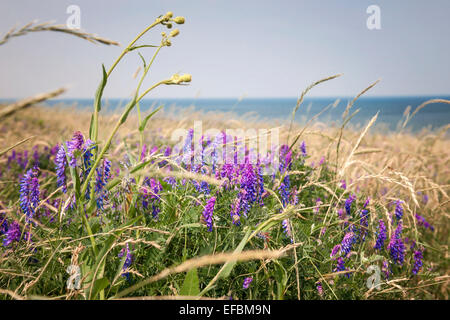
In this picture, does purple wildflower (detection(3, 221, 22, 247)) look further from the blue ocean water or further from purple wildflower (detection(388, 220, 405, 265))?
purple wildflower (detection(388, 220, 405, 265))

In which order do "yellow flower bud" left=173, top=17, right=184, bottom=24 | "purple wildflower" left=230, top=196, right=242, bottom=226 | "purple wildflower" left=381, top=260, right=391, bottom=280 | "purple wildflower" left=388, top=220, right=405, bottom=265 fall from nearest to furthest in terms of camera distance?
"yellow flower bud" left=173, top=17, right=184, bottom=24 → "purple wildflower" left=230, top=196, right=242, bottom=226 → "purple wildflower" left=381, top=260, right=391, bottom=280 → "purple wildflower" left=388, top=220, right=405, bottom=265

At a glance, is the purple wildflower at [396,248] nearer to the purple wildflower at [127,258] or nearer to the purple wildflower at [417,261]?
the purple wildflower at [417,261]

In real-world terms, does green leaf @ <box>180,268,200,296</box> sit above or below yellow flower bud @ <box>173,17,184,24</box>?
below

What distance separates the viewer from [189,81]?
1.13m

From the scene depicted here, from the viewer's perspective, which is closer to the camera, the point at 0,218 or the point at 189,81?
the point at 189,81

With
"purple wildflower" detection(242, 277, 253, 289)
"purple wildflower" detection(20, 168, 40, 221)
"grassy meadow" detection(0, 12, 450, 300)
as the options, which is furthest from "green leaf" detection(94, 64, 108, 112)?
"purple wildflower" detection(242, 277, 253, 289)

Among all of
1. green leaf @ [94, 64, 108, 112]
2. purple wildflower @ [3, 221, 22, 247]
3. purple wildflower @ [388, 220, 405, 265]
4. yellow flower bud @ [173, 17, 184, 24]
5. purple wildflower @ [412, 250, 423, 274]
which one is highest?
yellow flower bud @ [173, 17, 184, 24]

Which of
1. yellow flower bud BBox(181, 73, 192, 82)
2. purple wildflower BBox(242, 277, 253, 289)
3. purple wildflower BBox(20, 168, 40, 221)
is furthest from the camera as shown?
purple wildflower BBox(20, 168, 40, 221)

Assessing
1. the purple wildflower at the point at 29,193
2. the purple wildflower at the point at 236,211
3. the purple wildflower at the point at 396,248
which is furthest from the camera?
the purple wildflower at the point at 396,248

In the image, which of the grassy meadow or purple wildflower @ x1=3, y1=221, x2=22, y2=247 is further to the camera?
purple wildflower @ x1=3, y1=221, x2=22, y2=247

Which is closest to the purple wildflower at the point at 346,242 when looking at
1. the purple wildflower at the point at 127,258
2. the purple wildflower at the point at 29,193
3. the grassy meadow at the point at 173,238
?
the grassy meadow at the point at 173,238
